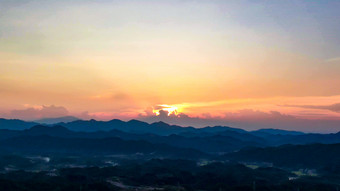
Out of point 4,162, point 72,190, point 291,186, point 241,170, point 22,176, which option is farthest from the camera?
point 4,162

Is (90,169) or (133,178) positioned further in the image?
(90,169)

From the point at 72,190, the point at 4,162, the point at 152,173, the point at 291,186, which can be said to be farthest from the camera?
the point at 4,162

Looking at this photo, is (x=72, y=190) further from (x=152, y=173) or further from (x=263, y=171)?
(x=263, y=171)

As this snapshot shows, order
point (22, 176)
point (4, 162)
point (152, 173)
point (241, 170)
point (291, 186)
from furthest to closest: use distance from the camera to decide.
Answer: point (4, 162), point (241, 170), point (152, 173), point (22, 176), point (291, 186)

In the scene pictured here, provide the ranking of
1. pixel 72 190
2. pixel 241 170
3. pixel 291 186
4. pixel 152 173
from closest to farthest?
pixel 72 190 < pixel 291 186 < pixel 152 173 < pixel 241 170

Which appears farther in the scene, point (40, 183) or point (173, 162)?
point (173, 162)

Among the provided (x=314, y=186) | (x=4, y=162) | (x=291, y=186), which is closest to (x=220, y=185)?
(x=291, y=186)

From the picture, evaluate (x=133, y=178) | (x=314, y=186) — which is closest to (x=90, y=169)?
(x=133, y=178)

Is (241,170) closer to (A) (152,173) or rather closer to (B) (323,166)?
(A) (152,173)
